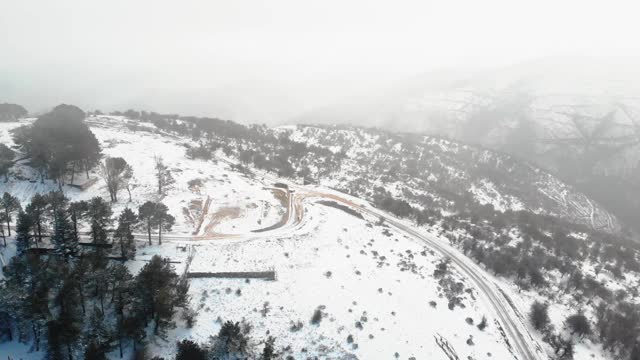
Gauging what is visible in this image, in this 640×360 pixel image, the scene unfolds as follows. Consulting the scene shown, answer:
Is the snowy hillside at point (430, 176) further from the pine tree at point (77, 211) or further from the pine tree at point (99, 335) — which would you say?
the pine tree at point (99, 335)

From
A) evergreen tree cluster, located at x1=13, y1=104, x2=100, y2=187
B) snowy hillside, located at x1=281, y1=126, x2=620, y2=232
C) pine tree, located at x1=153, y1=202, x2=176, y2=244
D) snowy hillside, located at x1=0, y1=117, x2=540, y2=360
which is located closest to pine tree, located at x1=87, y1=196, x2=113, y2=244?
snowy hillside, located at x1=0, y1=117, x2=540, y2=360

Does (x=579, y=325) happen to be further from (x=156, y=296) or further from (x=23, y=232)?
(x=23, y=232)

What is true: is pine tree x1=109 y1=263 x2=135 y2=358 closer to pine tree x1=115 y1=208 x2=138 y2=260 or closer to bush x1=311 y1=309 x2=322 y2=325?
pine tree x1=115 y1=208 x2=138 y2=260

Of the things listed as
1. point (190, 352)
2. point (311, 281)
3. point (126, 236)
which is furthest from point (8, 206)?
point (311, 281)

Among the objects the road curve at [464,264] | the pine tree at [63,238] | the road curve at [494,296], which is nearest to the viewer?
the pine tree at [63,238]

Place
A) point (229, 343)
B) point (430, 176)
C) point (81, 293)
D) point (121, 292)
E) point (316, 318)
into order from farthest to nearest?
A: point (430, 176)
point (316, 318)
point (81, 293)
point (121, 292)
point (229, 343)

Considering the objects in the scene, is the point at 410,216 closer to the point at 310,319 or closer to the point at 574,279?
the point at 574,279

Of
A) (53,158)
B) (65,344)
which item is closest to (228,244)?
(65,344)

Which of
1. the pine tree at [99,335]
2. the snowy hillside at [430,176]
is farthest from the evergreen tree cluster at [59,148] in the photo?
the snowy hillside at [430,176]
